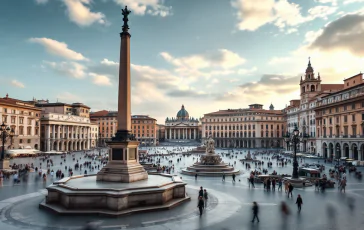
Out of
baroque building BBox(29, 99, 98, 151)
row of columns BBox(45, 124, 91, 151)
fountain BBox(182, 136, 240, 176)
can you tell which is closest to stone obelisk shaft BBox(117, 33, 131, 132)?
fountain BBox(182, 136, 240, 176)

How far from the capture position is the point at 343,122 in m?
49.8

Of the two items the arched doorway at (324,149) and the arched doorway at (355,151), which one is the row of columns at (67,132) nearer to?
the arched doorway at (324,149)

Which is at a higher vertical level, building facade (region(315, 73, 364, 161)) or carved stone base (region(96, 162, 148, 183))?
building facade (region(315, 73, 364, 161))

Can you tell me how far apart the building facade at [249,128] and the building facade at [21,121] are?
246 ft

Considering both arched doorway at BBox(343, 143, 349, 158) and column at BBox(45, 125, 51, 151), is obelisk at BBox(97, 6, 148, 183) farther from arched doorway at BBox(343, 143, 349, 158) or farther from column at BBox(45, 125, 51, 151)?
column at BBox(45, 125, 51, 151)

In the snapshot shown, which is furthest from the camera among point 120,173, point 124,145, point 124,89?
point 124,89

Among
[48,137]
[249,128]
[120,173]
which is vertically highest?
[249,128]

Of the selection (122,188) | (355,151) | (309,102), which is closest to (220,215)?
(122,188)

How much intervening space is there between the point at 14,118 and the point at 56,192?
5520 cm

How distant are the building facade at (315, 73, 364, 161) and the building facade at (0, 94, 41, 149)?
6339cm

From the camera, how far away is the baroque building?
251 feet

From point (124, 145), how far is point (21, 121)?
57430mm

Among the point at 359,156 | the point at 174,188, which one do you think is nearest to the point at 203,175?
the point at 174,188

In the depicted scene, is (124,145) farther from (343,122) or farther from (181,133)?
(181,133)
